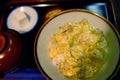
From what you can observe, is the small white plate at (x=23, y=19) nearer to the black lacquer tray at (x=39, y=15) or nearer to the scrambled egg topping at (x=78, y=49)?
the black lacquer tray at (x=39, y=15)

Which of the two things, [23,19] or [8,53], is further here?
[23,19]

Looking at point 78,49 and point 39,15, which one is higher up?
point 39,15

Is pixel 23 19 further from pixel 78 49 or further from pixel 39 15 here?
pixel 78 49

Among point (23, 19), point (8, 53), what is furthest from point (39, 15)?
point (8, 53)

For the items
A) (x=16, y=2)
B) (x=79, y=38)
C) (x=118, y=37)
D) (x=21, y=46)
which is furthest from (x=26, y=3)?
(x=118, y=37)

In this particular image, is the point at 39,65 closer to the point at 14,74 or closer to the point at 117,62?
the point at 14,74
